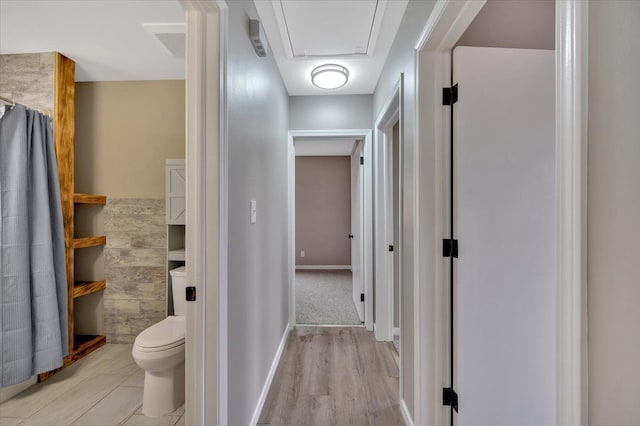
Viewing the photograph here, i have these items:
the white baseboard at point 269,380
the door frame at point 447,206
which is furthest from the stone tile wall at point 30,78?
the door frame at point 447,206

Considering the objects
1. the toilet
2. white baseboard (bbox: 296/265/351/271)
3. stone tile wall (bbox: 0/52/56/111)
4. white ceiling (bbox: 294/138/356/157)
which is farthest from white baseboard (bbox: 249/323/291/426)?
white baseboard (bbox: 296/265/351/271)

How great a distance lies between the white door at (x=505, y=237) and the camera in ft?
4.30

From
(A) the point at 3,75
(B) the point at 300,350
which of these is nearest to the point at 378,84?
(B) the point at 300,350

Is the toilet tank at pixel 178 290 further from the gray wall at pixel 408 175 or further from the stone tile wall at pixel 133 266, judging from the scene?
the gray wall at pixel 408 175

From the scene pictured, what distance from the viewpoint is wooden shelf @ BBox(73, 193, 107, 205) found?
2.47 meters

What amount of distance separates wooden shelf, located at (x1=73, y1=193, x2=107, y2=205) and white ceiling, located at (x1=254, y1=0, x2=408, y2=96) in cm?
201

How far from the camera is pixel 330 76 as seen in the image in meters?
2.49

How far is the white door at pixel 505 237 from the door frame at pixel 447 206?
0.10 m

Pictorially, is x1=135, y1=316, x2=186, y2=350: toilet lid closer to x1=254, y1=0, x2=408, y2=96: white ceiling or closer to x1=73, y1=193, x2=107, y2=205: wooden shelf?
x1=73, y1=193, x2=107, y2=205: wooden shelf

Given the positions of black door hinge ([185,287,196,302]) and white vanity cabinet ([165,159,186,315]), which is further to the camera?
white vanity cabinet ([165,159,186,315])

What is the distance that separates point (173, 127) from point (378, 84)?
6.43ft

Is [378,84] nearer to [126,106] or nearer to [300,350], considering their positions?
[126,106]

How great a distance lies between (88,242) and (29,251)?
1.80 ft

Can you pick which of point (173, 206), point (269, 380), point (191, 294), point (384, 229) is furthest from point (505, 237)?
point (173, 206)
